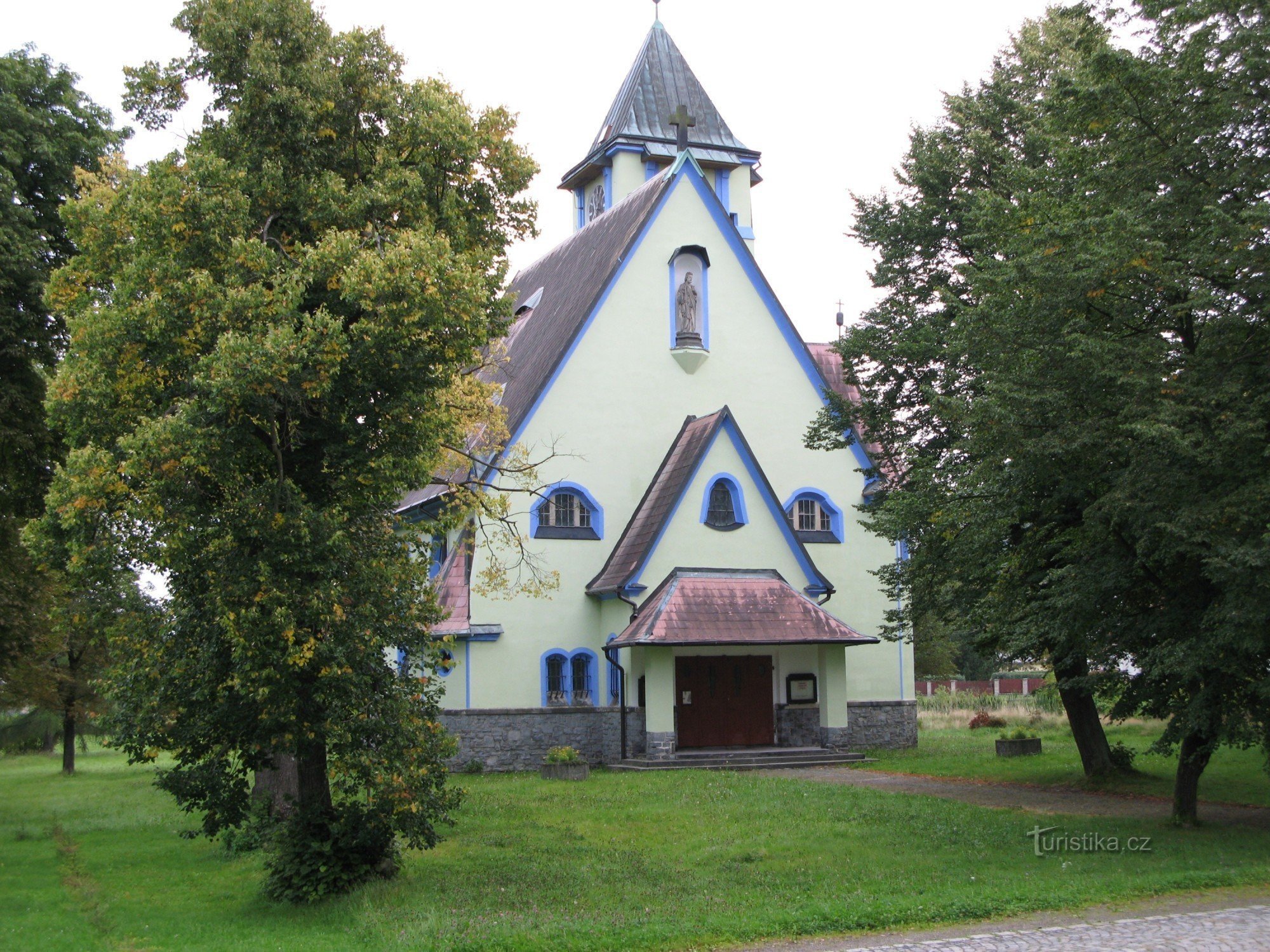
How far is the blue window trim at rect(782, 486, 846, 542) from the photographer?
99.1 feet

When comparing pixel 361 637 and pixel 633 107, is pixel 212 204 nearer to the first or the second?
pixel 361 637

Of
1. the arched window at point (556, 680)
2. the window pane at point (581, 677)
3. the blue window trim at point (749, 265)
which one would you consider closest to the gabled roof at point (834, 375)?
the blue window trim at point (749, 265)

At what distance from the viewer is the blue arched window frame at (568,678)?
88.5 feet

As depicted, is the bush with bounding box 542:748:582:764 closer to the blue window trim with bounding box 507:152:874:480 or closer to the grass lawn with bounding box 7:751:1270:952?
the grass lawn with bounding box 7:751:1270:952

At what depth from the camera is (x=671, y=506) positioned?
26453 millimetres

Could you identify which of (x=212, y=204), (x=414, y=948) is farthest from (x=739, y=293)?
(x=414, y=948)

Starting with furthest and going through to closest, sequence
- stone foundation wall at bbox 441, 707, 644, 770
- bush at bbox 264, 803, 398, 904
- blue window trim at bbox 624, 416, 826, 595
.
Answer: blue window trim at bbox 624, 416, 826, 595
stone foundation wall at bbox 441, 707, 644, 770
bush at bbox 264, 803, 398, 904

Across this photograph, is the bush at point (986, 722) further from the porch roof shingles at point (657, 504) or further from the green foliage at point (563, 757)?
the green foliage at point (563, 757)

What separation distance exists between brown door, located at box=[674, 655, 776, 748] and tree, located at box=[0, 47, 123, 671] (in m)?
13.4

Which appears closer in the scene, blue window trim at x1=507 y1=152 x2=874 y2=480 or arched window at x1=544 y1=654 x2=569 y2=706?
arched window at x1=544 y1=654 x2=569 y2=706

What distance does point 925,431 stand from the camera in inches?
899

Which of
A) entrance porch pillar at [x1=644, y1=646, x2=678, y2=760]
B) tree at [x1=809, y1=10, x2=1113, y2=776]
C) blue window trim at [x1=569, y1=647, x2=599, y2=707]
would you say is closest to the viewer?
tree at [x1=809, y1=10, x2=1113, y2=776]

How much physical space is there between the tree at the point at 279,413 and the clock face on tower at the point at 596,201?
30.1 m

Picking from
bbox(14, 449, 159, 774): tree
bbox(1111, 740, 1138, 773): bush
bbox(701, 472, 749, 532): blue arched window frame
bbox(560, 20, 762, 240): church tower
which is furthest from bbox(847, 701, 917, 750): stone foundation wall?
bbox(14, 449, 159, 774): tree
